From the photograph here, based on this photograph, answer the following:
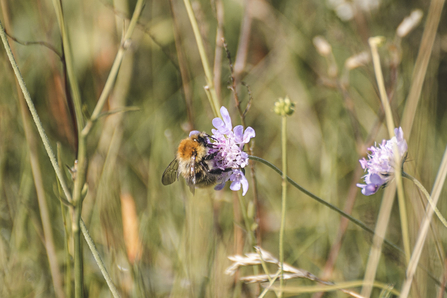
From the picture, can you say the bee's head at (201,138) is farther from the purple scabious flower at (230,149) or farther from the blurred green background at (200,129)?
the blurred green background at (200,129)

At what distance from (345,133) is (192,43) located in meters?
1.21

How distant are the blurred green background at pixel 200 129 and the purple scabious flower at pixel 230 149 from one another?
133 millimetres

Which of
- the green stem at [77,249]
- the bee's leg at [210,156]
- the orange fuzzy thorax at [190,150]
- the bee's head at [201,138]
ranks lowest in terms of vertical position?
the green stem at [77,249]

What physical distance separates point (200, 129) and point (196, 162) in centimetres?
105

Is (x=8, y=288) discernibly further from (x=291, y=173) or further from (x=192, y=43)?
(x=192, y=43)

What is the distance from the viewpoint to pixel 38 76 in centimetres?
232

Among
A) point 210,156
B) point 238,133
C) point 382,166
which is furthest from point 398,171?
point 210,156

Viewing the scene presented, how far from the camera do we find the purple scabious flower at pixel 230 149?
1171 mm

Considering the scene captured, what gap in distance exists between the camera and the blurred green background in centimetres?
150

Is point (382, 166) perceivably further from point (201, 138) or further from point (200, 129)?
point (200, 129)

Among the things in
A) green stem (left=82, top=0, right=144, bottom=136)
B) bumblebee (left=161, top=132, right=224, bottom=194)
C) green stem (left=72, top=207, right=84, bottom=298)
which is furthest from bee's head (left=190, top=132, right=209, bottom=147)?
green stem (left=72, top=207, right=84, bottom=298)

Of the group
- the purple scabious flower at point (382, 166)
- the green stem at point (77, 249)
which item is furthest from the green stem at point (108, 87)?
the purple scabious flower at point (382, 166)

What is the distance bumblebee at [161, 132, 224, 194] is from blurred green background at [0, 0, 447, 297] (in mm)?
133

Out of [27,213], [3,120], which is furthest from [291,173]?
[3,120]
